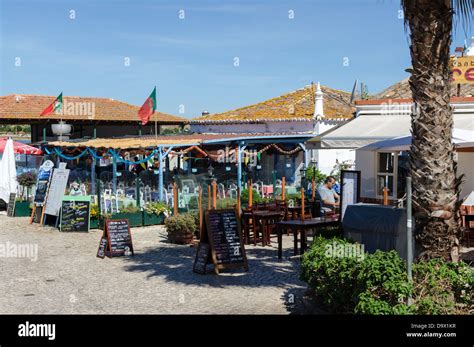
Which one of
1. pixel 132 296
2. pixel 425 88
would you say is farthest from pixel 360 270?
pixel 132 296

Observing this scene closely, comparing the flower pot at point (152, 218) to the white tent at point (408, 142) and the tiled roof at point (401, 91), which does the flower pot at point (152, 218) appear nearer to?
the white tent at point (408, 142)

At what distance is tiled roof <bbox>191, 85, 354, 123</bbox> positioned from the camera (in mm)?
28250

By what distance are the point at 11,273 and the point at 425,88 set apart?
324 inches

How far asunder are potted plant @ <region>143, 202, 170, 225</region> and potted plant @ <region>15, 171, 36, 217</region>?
5.11m

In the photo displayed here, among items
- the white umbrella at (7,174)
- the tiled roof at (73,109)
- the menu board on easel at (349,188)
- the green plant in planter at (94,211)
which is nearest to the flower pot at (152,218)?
the green plant in planter at (94,211)

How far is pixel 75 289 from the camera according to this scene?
10.4 m

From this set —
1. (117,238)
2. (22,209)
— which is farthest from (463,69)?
(22,209)

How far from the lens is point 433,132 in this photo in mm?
7359

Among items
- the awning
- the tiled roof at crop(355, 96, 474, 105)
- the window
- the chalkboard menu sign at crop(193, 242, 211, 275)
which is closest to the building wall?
the tiled roof at crop(355, 96, 474, 105)

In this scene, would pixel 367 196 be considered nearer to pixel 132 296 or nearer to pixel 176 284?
pixel 176 284

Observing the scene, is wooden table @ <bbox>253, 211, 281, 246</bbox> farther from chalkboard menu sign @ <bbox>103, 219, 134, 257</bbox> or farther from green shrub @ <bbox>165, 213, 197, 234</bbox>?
chalkboard menu sign @ <bbox>103, 219, 134, 257</bbox>

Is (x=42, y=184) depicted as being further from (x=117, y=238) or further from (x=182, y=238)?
(x=117, y=238)

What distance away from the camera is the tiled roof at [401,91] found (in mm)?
22172
